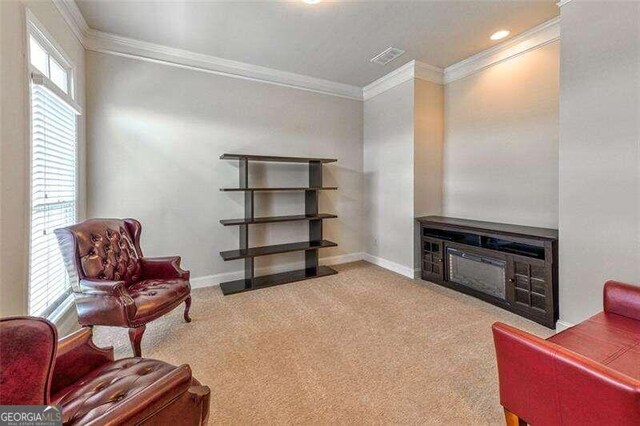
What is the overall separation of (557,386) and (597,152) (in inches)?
77.4

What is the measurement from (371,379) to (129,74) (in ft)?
12.5

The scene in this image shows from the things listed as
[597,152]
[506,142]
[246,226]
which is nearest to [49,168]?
[246,226]

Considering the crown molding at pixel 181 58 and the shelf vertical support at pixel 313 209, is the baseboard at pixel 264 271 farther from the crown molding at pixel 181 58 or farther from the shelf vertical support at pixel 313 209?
the crown molding at pixel 181 58

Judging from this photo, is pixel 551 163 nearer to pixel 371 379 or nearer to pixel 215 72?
pixel 371 379

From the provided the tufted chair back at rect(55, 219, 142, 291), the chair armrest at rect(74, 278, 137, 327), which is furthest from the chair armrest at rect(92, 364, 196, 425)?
the tufted chair back at rect(55, 219, 142, 291)

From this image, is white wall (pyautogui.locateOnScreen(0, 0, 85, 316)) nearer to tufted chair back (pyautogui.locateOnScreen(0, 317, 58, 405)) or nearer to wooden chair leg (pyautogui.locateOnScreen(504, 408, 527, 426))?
tufted chair back (pyautogui.locateOnScreen(0, 317, 58, 405))

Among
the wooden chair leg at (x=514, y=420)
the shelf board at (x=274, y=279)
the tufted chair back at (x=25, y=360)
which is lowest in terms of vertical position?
the wooden chair leg at (x=514, y=420)

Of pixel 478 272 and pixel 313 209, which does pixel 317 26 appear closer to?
pixel 313 209

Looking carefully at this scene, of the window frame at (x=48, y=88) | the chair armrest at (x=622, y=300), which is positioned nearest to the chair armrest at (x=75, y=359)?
the window frame at (x=48, y=88)

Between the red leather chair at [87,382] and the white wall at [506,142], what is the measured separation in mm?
3519

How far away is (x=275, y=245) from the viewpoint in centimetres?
405

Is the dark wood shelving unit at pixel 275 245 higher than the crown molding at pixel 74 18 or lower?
lower

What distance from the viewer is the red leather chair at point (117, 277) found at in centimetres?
200

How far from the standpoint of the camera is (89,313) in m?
2.04
